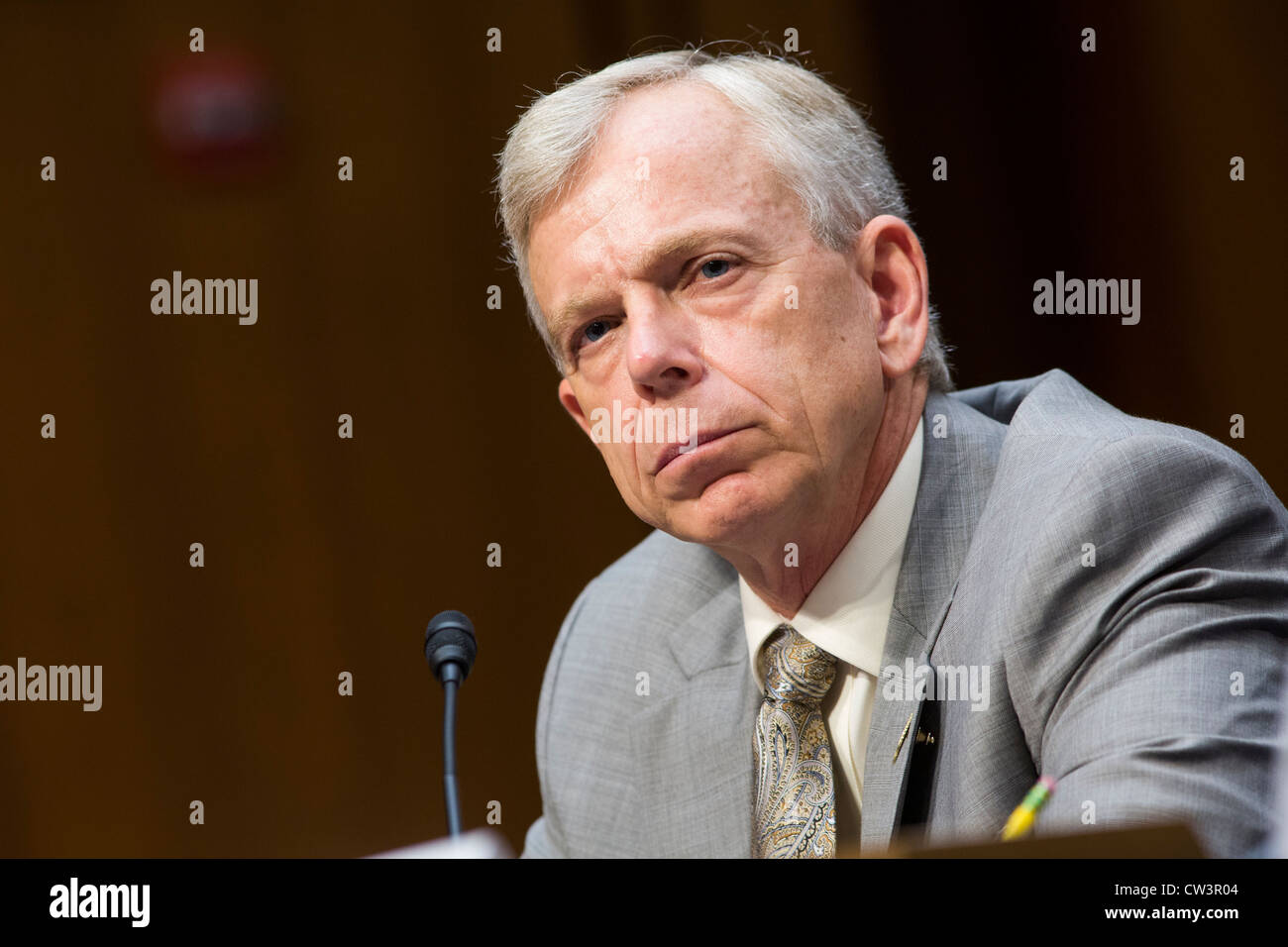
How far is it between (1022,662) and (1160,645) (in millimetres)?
167

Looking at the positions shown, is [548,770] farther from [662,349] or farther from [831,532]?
[662,349]

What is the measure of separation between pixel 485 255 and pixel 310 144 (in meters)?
0.48

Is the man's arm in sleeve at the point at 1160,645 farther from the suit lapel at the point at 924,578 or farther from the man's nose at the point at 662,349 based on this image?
the man's nose at the point at 662,349

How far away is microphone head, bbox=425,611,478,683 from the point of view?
4.92 feet

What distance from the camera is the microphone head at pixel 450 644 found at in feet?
4.92

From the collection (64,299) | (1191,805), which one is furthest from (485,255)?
(1191,805)

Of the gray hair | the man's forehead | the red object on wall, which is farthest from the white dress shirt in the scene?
the red object on wall

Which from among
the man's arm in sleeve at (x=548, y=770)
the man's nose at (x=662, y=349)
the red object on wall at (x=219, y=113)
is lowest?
the man's arm in sleeve at (x=548, y=770)

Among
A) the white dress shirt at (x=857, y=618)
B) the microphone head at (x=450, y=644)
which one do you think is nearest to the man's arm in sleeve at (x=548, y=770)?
the white dress shirt at (x=857, y=618)

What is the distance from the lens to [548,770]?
210cm

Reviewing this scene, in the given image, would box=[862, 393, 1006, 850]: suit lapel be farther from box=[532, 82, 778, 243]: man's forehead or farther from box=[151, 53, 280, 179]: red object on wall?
box=[151, 53, 280, 179]: red object on wall

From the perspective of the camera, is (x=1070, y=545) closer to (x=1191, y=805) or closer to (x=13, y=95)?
(x=1191, y=805)

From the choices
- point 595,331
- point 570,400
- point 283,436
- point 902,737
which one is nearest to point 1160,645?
point 902,737
